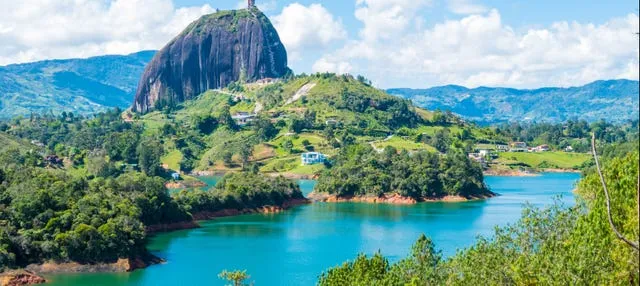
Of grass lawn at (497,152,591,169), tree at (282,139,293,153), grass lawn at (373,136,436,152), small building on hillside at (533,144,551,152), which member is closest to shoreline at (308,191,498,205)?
grass lawn at (373,136,436,152)

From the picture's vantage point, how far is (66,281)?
49.6 metres

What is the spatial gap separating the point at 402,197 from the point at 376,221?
22144 millimetres

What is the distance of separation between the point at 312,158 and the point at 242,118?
38454 mm

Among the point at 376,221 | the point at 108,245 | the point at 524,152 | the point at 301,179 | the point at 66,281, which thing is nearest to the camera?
the point at 66,281

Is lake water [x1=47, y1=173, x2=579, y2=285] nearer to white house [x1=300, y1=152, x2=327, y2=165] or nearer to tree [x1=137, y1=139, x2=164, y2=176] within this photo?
white house [x1=300, y1=152, x2=327, y2=165]

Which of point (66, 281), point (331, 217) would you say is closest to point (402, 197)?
point (331, 217)

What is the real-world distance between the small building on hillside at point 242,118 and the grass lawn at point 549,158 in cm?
5129

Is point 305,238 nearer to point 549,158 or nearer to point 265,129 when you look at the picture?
point 265,129

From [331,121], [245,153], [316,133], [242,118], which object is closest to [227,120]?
[242,118]

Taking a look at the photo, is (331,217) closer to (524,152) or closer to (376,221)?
(376,221)

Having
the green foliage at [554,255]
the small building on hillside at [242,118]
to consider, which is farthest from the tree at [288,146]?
the green foliage at [554,255]

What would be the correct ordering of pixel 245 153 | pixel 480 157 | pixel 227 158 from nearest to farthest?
pixel 245 153 < pixel 227 158 < pixel 480 157

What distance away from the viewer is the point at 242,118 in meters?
167

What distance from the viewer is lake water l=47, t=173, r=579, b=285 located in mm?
51781
